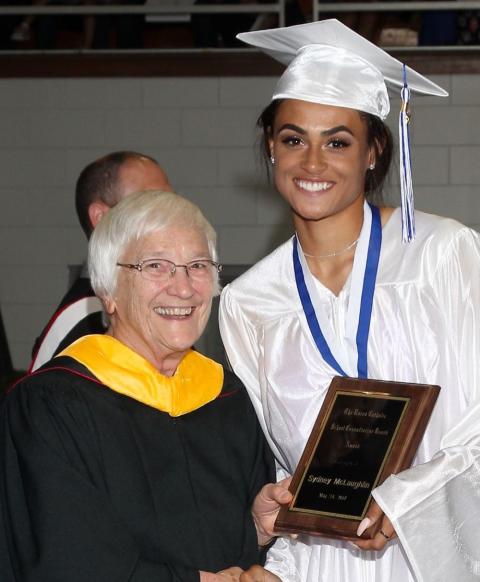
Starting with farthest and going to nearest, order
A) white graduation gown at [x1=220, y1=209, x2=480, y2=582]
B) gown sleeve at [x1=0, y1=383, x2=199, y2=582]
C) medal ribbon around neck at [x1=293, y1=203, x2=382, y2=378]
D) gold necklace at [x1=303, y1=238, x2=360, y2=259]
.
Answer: gold necklace at [x1=303, y1=238, x2=360, y2=259] < medal ribbon around neck at [x1=293, y1=203, x2=382, y2=378] < white graduation gown at [x1=220, y1=209, x2=480, y2=582] < gown sleeve at [x1=0, y1=383, x2=199, y2=582]

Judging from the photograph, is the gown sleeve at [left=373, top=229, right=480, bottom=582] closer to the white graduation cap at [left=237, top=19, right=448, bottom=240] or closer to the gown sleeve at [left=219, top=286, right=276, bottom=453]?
the white graduation cap at [left=237, top=19, right=448, bottom=240]

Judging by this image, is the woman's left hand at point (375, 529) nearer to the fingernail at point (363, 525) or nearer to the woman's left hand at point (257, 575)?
the fingernail at point (363, 525)

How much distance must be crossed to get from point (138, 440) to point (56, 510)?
0.81 feet

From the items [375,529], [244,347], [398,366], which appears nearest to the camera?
[375,529]

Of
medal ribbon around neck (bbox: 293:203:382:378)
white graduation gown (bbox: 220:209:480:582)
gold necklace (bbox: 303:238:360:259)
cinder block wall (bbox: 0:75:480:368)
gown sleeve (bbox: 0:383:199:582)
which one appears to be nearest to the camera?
gown sleeve (bbox: 0:383:199:582)

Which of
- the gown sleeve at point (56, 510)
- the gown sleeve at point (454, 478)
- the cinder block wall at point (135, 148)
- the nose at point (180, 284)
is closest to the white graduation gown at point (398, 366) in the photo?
the gown sleeve at point (454, 478)

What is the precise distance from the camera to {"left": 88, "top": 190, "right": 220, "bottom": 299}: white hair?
2533 millimetres

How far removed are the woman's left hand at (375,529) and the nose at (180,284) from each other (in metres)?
0.59

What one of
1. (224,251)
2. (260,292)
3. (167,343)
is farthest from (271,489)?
(224,251)

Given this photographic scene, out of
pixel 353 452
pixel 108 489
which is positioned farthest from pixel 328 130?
pixel 108 489

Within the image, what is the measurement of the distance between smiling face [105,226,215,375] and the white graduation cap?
494mm

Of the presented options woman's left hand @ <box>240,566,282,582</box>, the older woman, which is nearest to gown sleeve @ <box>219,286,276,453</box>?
the older woman

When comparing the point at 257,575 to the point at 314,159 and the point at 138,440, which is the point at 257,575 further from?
the point at 314,159

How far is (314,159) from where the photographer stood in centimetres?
276
